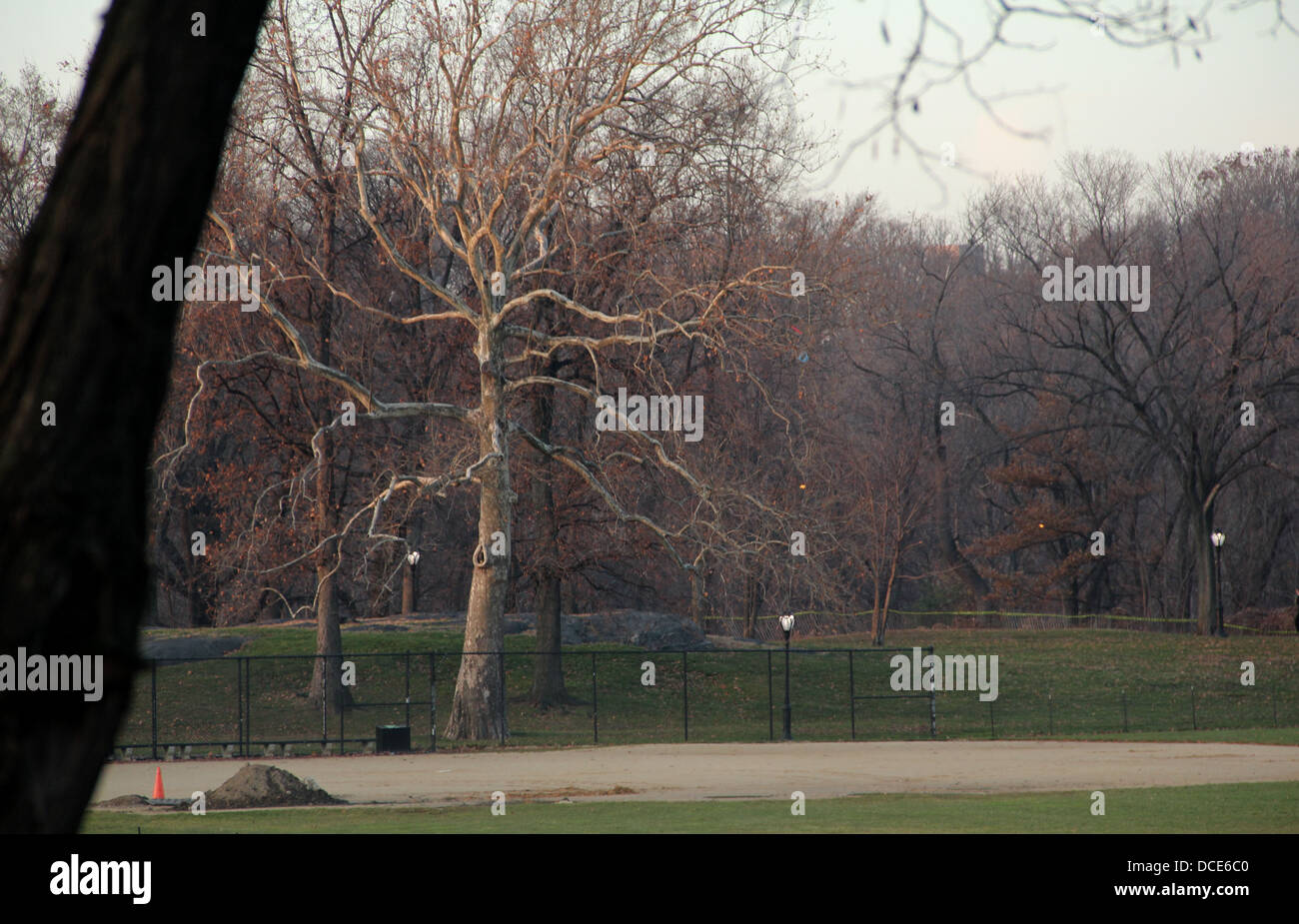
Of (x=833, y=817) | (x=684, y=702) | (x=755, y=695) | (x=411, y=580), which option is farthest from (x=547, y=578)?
(x=833, y=817)

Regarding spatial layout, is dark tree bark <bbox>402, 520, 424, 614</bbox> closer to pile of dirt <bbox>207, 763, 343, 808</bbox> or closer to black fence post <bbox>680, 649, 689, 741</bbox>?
black fence post <bbox>680, 649, 689, 741</bbox>

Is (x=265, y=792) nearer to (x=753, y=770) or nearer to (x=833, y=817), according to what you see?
(x=833, y=817)

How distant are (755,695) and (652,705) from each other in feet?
10.6

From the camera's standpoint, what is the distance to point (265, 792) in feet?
63.0

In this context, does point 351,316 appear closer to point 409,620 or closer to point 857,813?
point 409,620

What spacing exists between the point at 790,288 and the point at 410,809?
14.7 m

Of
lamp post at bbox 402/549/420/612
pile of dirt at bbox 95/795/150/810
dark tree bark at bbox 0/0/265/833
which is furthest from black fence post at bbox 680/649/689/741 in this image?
dark tree bark at bbox 0/0/265/833

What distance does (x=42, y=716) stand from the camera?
2.86m

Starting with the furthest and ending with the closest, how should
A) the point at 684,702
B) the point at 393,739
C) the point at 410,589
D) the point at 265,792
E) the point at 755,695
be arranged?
the point at 410,589, the point at 755,695, the point at 684,702, the point at 393,739, the point at 265,792

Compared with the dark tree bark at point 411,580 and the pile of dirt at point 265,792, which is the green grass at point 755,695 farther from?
the pile of dirt at point 265,792

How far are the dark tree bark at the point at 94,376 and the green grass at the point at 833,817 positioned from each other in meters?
12.2

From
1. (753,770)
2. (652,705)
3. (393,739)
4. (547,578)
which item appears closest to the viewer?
(753,770)

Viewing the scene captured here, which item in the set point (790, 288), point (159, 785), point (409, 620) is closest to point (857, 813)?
point (159, 785)

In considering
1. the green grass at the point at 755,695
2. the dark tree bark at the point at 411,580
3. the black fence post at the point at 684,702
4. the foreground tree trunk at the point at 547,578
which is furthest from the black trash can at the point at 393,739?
the dark tree bark at the point at 411,580
